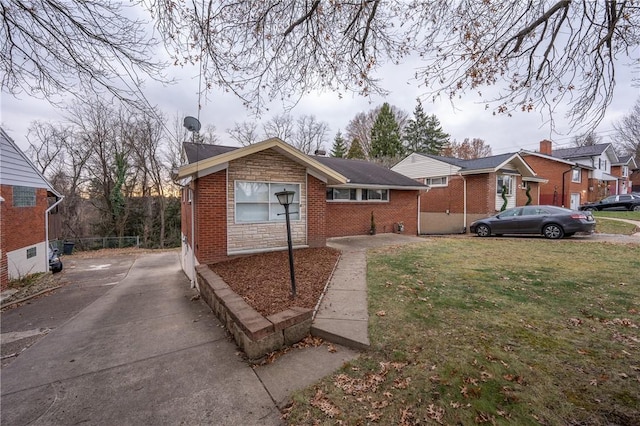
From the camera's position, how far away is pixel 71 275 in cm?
1127

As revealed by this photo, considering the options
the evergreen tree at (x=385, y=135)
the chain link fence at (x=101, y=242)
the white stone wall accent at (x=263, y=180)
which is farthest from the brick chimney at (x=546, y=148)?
the chain link fence at (x=101, y=242)

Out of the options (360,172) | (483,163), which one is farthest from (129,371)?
(483,163)

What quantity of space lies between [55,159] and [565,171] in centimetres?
4527

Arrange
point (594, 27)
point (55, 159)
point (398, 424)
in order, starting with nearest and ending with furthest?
point (398, 424), point (594, 27), point (55, 159)

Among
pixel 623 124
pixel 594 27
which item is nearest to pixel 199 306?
pixel 594 27

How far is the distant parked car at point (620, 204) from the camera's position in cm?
2228

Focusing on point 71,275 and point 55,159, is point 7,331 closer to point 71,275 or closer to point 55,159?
point 71,275

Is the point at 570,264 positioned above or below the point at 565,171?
below

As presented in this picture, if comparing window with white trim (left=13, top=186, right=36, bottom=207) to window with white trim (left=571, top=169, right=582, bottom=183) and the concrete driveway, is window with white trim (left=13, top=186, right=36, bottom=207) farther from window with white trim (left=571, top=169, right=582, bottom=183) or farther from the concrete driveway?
window with white trim (left=571, top=169, right=582, bottom=183)

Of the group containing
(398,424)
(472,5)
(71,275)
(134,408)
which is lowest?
(71,275)

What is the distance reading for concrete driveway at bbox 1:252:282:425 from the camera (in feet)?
8.80

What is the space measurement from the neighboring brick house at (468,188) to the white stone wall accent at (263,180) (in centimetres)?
1176

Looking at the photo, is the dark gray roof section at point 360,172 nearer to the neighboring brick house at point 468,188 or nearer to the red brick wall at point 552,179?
the neighboring brick house at point 468,188

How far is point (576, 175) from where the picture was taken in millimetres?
26062
